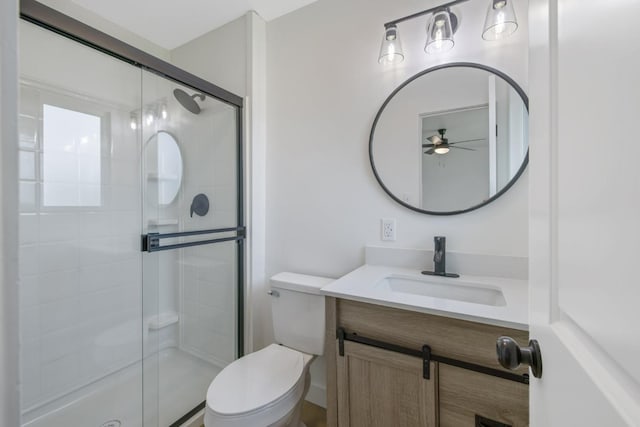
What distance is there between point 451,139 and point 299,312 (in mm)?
1173

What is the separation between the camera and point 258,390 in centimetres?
114

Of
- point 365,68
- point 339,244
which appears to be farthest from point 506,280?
point 365,68

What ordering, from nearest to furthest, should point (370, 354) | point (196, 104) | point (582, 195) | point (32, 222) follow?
point (582, 195)
point (370, 354)
point (32, 222)
point (196, 104)

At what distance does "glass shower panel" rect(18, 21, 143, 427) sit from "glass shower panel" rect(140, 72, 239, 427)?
0.28 feet

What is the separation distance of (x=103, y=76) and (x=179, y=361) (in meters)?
1.67

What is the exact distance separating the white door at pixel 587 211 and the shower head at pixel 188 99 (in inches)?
63.8

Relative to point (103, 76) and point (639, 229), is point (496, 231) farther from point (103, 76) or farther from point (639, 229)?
point (103, 76)

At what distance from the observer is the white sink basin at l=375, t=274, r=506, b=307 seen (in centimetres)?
116

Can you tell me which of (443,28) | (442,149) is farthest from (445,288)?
(443,28)

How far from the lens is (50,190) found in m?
1.45

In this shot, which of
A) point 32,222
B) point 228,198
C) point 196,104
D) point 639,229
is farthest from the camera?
point 228,198

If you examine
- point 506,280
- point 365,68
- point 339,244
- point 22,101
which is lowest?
point 506,280

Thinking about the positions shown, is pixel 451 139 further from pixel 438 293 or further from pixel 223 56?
pixel 223 56

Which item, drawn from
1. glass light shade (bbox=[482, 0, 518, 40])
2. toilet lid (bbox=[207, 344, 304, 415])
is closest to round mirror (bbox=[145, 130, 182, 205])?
toilet lid (bbox=[207, 344, 304, 415])
